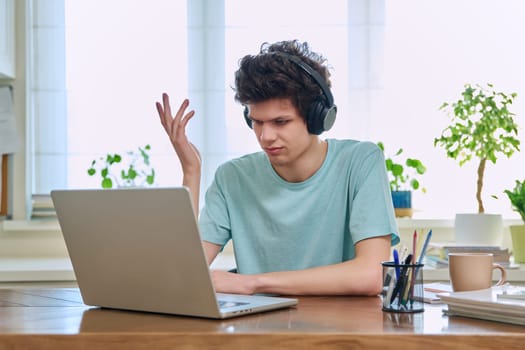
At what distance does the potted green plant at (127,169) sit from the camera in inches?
124

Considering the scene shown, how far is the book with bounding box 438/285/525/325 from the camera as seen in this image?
1198 mm

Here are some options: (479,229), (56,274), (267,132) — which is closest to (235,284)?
(267,132)

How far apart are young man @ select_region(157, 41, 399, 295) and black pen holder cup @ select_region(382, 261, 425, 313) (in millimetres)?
348

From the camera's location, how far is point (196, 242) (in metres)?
1.20

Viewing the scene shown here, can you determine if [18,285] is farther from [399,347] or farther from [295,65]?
[399,347]

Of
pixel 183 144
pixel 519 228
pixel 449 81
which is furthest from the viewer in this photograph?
pixel 449 81

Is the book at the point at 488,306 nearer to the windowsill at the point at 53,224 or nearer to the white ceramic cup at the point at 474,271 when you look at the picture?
the white ceramic cup at the point at 474,271

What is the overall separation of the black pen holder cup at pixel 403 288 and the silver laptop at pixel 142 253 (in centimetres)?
17

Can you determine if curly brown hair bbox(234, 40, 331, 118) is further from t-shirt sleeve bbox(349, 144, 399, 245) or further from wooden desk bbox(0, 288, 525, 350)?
wooden desk bbox(0, 288, 525, 350)

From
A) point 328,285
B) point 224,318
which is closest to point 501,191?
point 328,285

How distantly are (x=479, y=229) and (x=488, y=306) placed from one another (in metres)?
1.66

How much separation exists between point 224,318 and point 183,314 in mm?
76

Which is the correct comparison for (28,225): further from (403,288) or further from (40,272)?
(403,288)

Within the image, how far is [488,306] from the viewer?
1.24m
